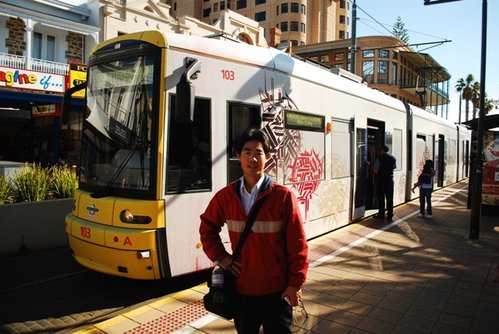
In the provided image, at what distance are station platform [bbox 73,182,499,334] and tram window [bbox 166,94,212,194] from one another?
1.30 m

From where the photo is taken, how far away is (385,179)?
10211mm

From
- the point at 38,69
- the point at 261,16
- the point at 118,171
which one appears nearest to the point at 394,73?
the point at 261,16

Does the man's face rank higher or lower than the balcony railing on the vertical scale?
lower

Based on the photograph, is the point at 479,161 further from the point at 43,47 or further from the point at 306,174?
the point at 43,47

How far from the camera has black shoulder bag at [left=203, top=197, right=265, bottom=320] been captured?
8.58 feet

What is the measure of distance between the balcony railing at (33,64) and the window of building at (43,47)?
112cm

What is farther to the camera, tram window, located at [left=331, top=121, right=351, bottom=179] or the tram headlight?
tram window, located at [left=331, top=121, right=351, bottom=179]

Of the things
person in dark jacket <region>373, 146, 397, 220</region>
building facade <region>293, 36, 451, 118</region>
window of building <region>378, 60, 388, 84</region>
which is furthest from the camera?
window of building <region>378, 60, 388, 84</region>

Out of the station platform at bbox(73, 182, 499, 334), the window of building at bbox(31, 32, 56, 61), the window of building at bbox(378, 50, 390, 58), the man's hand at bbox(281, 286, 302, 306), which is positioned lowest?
the station platform at bbox(73, 182, 499, 334)

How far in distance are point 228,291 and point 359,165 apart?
715cm

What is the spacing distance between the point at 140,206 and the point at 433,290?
Answer: 148 inches

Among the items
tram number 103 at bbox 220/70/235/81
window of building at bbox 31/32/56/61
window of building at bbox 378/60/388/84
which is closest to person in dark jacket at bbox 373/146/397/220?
tram number 103 at bbox 220/70/235/81

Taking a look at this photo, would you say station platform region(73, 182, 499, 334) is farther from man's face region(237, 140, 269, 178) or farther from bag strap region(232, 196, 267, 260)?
man's face region(237, 140, 269, 178)

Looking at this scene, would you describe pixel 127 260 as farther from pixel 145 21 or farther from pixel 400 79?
pixel 400 79
